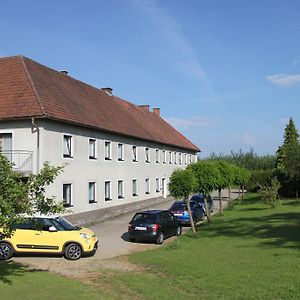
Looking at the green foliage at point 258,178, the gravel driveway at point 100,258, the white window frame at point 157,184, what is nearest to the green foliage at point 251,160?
the green foliage at point 258,178

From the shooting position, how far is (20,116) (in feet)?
77.8

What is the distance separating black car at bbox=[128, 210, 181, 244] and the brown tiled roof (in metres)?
7.20

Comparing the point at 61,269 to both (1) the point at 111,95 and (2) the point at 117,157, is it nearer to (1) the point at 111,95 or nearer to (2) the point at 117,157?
(2) the point at 117,157

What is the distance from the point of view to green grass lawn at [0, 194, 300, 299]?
10.3 meters

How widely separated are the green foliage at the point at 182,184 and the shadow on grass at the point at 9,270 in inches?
368

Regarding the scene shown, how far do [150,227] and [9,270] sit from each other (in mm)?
8156

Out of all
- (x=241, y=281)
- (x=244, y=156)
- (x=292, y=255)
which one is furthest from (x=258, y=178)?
(x=241, y=281)

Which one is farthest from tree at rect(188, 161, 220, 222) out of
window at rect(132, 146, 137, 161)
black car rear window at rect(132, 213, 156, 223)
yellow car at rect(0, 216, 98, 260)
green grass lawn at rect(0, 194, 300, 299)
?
window at rect(132, 146, 137, 161)

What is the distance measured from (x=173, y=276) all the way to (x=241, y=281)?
6.83 ft

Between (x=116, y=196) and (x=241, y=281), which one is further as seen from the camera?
(x=116, y=196)

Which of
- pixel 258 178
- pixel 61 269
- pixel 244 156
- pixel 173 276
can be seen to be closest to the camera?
pixel 173 276

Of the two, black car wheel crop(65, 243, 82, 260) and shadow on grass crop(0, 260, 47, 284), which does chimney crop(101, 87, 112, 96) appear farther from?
shadow on grass crop(0, 260, 47, 284)

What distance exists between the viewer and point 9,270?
1383cm

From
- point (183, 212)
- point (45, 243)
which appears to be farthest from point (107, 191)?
point (45, 243)
